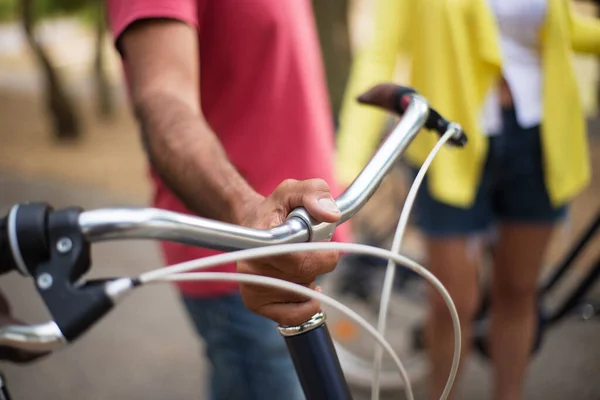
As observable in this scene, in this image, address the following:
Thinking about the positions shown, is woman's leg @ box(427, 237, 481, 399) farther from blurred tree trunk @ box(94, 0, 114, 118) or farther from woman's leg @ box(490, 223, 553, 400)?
blurred tree trunk @ box(94, 0, 114, 118)

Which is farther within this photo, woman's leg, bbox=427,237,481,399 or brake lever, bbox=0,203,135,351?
woman's leg, bbox=427,237,481,399

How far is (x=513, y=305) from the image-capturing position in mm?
2564

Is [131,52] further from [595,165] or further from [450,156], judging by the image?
[595,165]

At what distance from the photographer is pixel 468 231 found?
2.32m

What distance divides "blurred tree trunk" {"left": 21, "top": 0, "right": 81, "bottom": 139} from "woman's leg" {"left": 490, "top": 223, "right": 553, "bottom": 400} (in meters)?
8.91

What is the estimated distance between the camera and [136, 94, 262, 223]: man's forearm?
1103 mm

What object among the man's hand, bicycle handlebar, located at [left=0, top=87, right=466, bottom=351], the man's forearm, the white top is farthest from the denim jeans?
the white top

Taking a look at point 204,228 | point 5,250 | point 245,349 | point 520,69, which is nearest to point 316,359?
point 204,228

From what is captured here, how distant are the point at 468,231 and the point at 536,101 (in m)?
0.50

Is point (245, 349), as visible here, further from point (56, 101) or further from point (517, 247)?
point (56, 101)

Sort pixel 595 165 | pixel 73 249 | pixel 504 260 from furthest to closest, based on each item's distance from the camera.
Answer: pixel 595 165 < pixel 504 260 < pixel 73 249

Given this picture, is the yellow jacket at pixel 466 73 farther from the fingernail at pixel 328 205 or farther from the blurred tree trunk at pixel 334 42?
the blurred tree trunk at pixel 334 42

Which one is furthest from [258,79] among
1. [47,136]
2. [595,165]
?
[47,136]

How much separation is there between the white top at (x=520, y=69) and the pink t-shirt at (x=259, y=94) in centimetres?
73
